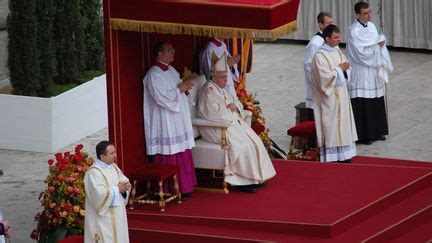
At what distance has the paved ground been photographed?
16062mm

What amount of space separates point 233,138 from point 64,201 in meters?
2.02

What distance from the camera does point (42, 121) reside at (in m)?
17.8

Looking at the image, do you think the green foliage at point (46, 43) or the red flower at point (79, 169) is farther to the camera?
the green foliage at point (46, 43)

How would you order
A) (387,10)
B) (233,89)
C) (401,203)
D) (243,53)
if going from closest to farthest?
(401,203) → (233,89) → (243,53) → (387,10)

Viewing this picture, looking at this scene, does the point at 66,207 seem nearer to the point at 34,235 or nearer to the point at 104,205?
the point at 34,235

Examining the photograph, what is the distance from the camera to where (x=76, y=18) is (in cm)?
1866

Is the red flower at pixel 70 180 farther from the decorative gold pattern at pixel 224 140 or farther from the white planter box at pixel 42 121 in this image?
the white planter box at pixel 42 121

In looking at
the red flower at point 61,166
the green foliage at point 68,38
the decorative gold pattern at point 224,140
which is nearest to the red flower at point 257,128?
the decorative gold pattern at point 224,140

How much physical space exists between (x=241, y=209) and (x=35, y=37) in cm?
511

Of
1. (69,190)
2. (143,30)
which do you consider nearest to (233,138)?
(143,30)

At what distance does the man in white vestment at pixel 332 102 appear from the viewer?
623 inches

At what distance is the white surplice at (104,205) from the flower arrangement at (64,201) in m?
0.83

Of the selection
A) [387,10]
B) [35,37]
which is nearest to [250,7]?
[35,37]

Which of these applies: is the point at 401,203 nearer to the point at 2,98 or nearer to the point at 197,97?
the point at 197,97
